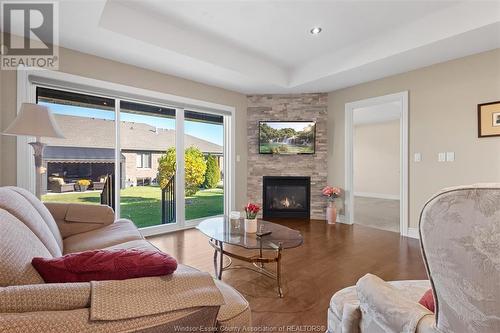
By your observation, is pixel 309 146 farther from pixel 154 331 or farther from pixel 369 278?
pixel 154 331

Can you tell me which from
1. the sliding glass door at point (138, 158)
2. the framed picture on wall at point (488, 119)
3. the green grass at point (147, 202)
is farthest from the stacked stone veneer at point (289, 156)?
the framed picture on wall at point (488, 119)

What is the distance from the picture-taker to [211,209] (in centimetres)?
491

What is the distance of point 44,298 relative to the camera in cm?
79

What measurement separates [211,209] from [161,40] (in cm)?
292

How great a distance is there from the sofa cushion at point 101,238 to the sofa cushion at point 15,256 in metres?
0.84

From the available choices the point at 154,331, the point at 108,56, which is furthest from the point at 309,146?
the point at 154,331

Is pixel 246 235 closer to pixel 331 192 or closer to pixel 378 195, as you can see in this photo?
pixel 331 192

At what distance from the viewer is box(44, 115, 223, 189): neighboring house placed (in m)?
3.28

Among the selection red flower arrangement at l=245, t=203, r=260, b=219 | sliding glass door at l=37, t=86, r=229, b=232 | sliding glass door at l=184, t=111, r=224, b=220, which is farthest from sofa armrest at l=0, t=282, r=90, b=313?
sliding glass door at l=184, t=111, r=224, b=220

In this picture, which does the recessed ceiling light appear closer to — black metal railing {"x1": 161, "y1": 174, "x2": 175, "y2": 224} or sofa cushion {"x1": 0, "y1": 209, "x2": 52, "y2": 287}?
black metal railing {"x1": 161, "y1": 174, "x2": 175, "y2": 224}

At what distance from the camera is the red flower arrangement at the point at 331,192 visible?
4777 mm

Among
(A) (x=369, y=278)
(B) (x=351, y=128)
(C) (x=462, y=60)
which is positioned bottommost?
(A) (x=369, y=278)

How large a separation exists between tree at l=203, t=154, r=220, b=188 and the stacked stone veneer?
664 millimetres

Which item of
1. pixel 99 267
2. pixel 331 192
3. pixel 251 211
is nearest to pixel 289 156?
pixel 331 192
